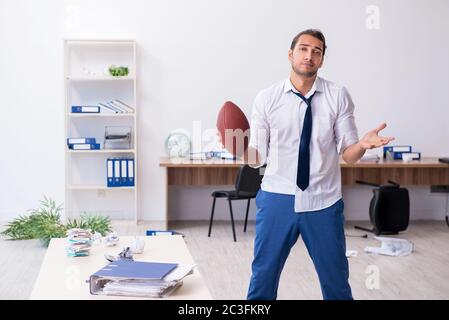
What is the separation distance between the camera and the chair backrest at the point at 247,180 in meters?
6.24

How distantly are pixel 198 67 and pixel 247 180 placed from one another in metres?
1.51

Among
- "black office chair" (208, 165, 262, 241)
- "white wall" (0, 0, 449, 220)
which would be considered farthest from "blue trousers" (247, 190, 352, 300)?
"white wall" (0, 0, 449, 220)

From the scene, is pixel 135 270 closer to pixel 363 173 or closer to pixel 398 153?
pixel 363 173

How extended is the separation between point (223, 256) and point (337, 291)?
8.58 feet

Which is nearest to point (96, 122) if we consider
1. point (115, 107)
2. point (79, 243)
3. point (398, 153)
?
point (115, 107)

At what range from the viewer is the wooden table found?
6801mm

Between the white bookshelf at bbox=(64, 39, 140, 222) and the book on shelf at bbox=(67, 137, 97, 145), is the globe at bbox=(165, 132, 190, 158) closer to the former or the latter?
the white bookshelf at bbox=(64, 39, 140, 222)

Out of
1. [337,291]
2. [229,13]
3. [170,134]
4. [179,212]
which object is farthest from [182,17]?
[337,291]

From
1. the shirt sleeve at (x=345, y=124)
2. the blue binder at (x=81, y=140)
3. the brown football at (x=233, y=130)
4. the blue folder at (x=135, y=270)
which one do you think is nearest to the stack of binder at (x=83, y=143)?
the blue binder at (x=81, y=140)

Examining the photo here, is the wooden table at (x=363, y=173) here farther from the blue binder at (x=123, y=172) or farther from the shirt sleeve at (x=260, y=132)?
the shirt sleeve at (x=260, y=132)

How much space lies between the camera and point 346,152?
3.16 m

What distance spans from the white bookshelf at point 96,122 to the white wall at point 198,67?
11cm

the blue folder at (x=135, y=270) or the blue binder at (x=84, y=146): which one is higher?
the blue binder at (x=84, y=146)

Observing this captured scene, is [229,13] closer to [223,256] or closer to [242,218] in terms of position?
[242,218]
